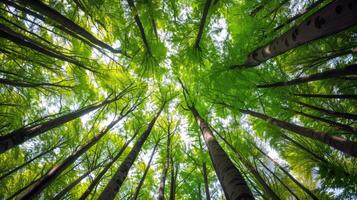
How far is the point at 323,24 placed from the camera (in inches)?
92.8

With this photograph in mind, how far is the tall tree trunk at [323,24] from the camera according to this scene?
6.50 feet

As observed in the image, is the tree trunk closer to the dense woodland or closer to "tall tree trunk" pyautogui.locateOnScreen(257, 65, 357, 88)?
the dense woodland

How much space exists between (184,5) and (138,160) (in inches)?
263

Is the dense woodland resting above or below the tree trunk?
above

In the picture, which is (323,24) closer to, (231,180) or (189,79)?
(231,180)

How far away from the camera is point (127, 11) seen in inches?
196

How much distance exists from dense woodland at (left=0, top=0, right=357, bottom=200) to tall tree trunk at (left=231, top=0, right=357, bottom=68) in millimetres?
21

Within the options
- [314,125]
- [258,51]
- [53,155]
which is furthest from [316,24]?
[53,155]

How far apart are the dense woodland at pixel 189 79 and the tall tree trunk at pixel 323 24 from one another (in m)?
0.02

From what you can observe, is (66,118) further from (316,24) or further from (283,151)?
(283,151)

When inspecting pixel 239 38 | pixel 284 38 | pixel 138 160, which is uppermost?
pixel 138 160

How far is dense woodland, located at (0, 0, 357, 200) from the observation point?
13.0 ft

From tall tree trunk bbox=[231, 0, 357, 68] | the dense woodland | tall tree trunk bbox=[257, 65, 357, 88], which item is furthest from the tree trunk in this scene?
tall tree trunk bbox=[231, 0, 357, 68]

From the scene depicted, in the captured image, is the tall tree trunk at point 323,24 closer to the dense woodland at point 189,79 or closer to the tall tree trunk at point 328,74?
the dense woodland at point 189,79
